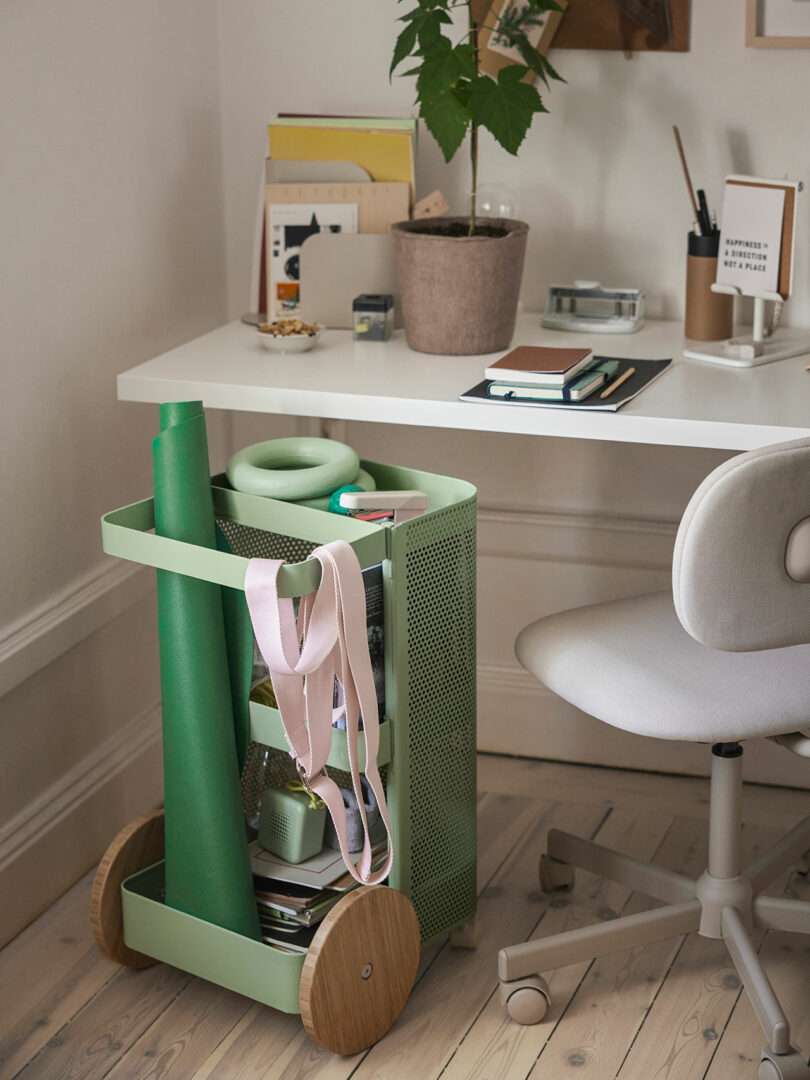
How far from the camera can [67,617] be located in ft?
7.41

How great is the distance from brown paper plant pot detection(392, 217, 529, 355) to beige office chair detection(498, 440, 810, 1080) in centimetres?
47

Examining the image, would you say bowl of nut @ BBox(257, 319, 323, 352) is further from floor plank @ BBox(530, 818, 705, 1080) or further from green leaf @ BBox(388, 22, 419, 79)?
floor plank @ BBox(530, 818, 705, 1080)

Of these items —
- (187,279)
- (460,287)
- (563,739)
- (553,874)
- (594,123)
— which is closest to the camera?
(460,287)

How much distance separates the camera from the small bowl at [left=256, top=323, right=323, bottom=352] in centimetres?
228

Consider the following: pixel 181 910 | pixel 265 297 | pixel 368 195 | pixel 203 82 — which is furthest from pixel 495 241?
pixel 181 910

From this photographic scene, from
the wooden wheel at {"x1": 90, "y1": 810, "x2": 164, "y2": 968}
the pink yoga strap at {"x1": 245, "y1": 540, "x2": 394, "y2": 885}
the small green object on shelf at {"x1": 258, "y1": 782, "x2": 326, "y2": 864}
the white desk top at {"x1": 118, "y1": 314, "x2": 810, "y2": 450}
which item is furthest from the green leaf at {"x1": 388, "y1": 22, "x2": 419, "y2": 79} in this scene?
the wooden wheel at {"x1": 90, "y1": 810, "x2": 164, "y2": 968}

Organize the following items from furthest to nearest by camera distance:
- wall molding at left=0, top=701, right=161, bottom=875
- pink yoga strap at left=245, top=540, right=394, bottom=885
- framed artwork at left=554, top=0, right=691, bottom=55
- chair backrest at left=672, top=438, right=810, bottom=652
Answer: framed artwork at left=554, top=0, right=691, bottom=55 → wall molding at left=0, top=701, right=161, bottom=875 → pink yoga strap at left=245, top=540, right=394, bottom=885 → chair backrest at left=672, top=438, right=810, bottom=652

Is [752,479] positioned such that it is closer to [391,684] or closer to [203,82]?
[391,684]

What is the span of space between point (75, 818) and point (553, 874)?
2.54 feet

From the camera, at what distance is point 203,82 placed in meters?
2.54

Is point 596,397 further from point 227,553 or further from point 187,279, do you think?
point 187,279

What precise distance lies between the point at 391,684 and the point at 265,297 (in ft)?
3.00

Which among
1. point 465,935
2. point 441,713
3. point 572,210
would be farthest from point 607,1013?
point 572,210

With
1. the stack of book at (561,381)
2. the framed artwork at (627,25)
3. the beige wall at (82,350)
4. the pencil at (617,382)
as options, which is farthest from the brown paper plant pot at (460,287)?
the beige wall at (82,350)
